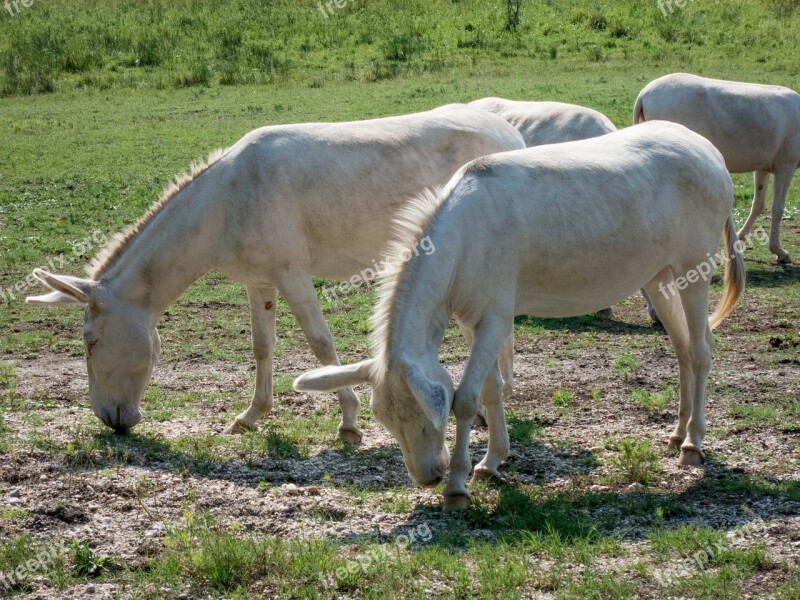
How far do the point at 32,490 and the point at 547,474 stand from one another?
3.18 metres

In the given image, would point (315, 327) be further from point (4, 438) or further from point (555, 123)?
point (555, 123)

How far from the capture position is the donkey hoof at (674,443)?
725 centimetres

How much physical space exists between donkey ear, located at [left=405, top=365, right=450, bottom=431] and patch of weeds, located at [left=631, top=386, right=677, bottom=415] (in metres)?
2.89

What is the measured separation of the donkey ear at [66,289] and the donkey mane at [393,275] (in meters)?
2.37

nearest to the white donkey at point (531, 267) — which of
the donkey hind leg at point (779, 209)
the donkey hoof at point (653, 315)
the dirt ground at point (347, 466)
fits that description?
the dirt ground at point (347, 466)

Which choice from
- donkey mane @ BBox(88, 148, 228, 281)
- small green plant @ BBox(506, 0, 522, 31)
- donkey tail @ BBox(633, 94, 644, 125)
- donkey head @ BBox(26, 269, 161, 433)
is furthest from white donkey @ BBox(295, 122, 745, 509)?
small green plant @ BBox(506, 0, 522, 31)

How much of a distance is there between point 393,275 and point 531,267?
922mm

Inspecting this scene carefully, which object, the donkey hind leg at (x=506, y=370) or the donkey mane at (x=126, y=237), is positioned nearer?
the donkey mane at (x=126, y=237)

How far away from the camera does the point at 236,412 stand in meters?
8.59

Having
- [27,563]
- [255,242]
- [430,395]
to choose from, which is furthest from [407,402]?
[255,242]

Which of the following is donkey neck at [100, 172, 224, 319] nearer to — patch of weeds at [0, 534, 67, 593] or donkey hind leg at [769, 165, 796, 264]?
patch of weeds at [0, 534, 67, 593]

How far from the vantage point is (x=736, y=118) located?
13.9 meters

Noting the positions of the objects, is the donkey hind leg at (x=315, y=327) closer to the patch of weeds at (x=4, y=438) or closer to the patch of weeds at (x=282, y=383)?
the patch of weeds at (x=282, y=383)

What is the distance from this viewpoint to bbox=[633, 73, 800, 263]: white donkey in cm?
1380
